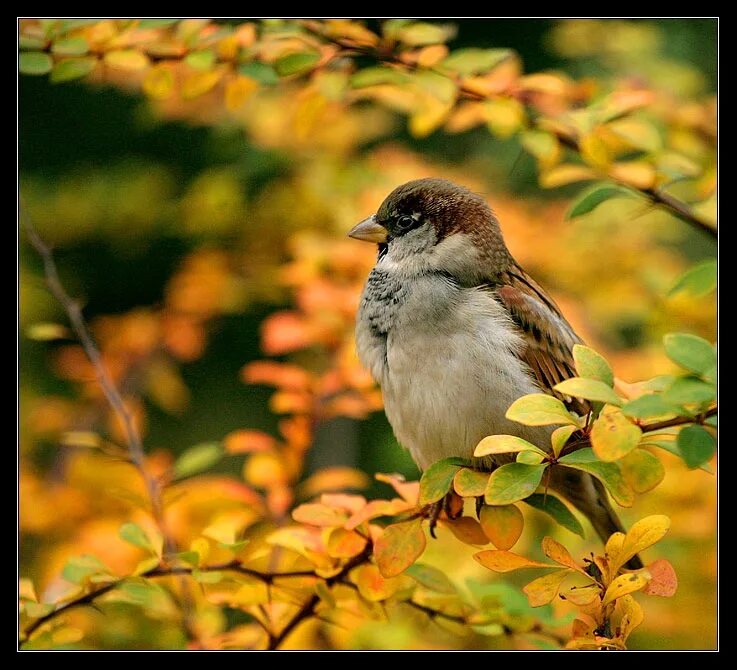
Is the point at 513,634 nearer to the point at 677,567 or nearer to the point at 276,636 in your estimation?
the point at 276,636

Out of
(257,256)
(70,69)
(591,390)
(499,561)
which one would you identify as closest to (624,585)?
(499,561)

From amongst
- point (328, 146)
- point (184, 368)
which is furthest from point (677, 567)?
point (184, 368)

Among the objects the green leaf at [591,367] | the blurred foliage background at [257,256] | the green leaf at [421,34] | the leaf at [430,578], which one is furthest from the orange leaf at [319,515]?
the green leaf at [421,34]

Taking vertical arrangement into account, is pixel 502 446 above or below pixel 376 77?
below

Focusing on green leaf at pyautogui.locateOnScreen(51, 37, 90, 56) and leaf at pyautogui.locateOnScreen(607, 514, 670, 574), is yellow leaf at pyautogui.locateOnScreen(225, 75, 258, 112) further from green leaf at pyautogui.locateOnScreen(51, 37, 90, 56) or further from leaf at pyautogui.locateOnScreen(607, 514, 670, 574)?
leaf at pyautogui.locateOnScreen(607, 514, 670, 574)

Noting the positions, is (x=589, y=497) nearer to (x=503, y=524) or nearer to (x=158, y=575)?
(x=503, y=524)

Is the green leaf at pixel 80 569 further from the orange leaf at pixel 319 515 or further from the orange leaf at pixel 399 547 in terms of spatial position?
the orange leaf at pixel 399 547
